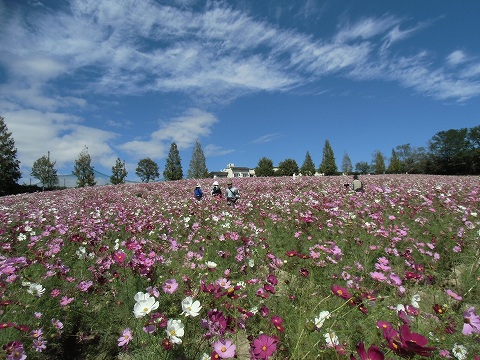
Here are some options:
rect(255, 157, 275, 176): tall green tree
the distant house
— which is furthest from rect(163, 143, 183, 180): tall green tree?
the distant house

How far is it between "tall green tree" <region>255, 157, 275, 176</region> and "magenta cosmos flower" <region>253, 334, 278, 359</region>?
60.4 m

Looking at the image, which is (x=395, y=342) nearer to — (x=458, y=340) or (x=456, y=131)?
(x=458, y=340)

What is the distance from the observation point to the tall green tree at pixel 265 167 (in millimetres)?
62062

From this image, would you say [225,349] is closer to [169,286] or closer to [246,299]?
[169,286]

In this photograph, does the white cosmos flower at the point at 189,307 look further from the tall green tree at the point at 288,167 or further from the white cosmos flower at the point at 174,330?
the tall green tree at the point at 288,167

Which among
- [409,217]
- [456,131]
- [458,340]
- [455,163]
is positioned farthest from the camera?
[456,131]

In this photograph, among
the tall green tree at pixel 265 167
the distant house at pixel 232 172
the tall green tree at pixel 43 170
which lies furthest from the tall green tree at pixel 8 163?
the distant house at pixel 232 172

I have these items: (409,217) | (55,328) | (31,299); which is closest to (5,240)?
(31,299)

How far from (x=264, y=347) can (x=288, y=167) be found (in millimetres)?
65162

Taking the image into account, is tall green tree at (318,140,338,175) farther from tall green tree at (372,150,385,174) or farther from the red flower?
the red flower

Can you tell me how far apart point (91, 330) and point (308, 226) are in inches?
178

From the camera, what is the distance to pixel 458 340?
234 centimetres

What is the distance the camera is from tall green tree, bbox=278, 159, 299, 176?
64.8m

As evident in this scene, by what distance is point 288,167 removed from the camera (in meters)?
65.6
